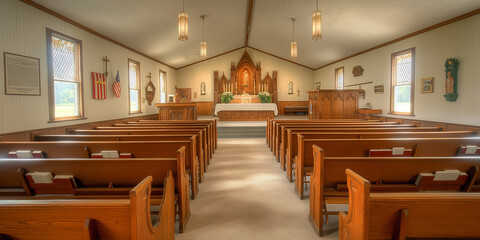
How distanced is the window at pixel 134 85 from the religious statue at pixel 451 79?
853cm

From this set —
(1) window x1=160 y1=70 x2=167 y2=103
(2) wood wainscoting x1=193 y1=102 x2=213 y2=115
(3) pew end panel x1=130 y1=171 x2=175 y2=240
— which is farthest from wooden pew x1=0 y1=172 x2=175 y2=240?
(2) wood wainscoting x1=193 y1=102 x2=213 y2=115

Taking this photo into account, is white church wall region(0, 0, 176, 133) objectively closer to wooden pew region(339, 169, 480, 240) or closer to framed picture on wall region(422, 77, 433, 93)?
wooden pew region(339, 169, 480, 240)

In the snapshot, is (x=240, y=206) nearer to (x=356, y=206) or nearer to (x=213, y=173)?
(x=213, y=173)

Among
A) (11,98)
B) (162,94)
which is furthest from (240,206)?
(162,94)

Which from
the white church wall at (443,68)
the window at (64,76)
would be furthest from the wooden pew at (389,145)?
the window at (64,76)

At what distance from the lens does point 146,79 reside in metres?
10.2

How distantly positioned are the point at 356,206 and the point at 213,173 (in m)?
3.15

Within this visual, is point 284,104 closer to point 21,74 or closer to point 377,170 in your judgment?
point 21,74

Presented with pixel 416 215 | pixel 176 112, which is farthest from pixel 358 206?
pixel 176 112

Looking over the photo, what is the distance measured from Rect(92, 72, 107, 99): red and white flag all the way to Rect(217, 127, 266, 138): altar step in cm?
350

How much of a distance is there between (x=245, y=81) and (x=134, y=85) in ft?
22.3

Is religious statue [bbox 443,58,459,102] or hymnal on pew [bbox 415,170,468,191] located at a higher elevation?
religious statue [bbox 443,58,459,102]

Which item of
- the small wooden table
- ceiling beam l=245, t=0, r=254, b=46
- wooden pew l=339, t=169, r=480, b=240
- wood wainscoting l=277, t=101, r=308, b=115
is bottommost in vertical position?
wooden pew l=339, t=169, r=480, b=240

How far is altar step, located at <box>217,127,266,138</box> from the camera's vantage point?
27.6 feet
